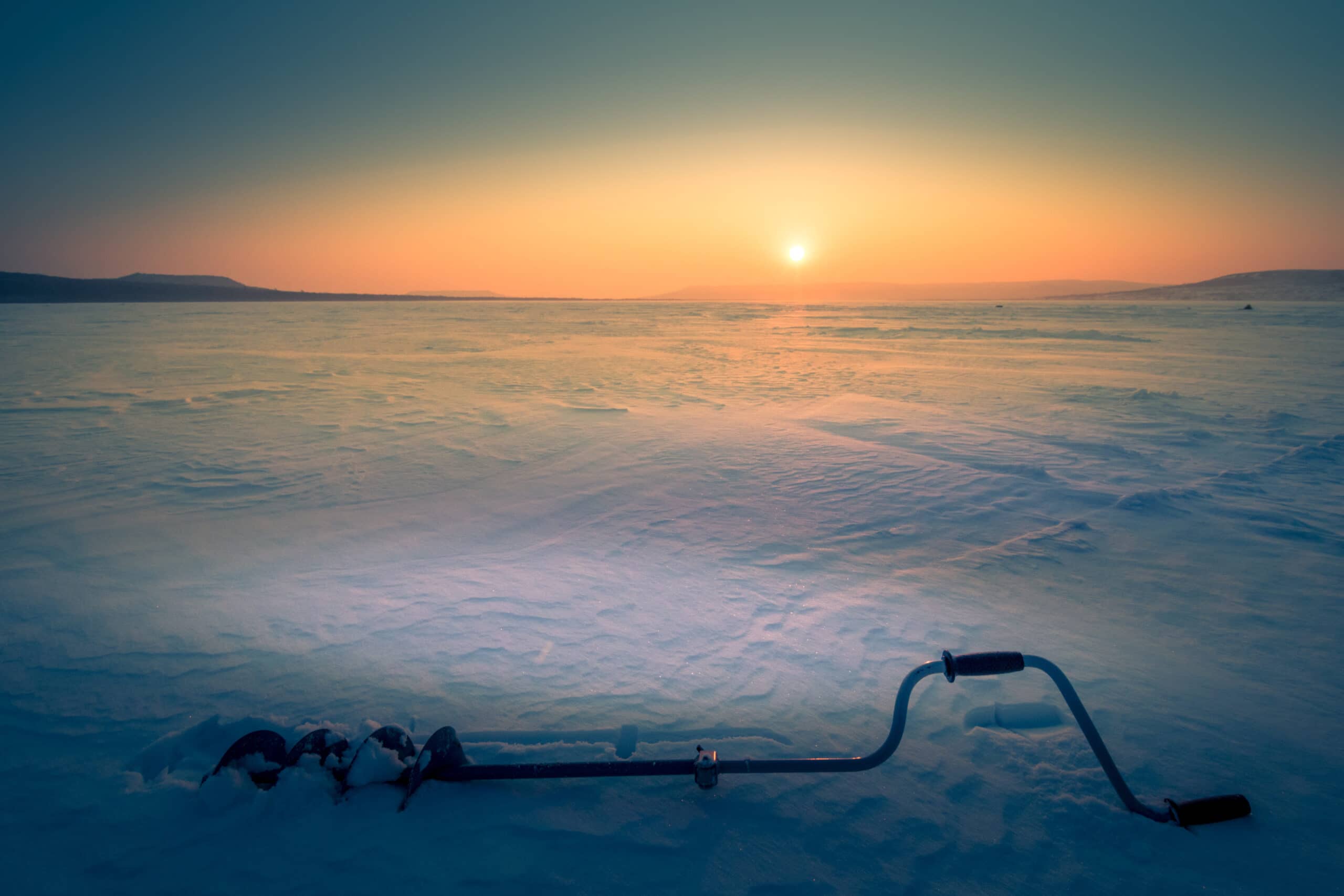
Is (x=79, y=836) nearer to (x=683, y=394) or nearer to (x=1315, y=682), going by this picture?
(x=1315, y=682)

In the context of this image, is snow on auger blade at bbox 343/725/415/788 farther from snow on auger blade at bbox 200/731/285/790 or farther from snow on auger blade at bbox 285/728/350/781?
snow on auger blade at bbox 200/731/285/790

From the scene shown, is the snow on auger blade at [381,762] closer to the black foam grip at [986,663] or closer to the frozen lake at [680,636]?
the frozen lake at [680,636]

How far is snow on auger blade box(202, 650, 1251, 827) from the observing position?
209 cm

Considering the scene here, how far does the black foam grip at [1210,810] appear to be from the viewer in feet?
6.83

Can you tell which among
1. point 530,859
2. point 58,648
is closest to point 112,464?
point 58,648

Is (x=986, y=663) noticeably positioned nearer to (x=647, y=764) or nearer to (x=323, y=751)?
(x=647, y=764)

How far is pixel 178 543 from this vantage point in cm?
459

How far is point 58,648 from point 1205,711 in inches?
220

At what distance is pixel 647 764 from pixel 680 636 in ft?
3.84

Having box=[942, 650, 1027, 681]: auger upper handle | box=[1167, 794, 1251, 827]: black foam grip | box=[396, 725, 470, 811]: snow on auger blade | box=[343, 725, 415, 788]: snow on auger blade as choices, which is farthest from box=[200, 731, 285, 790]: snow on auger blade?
box=[1167, 794, 1251, 827]: black foam grip

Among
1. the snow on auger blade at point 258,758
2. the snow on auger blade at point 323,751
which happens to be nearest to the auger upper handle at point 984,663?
the snow on auger blade at point 323,751

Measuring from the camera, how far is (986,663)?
196cm

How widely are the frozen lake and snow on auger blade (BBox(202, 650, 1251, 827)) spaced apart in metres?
0.08

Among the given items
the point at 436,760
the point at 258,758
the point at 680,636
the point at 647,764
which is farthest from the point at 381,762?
the point at 680,636
